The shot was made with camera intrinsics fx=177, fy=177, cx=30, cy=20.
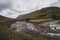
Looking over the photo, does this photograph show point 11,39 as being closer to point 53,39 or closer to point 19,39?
point 19,39

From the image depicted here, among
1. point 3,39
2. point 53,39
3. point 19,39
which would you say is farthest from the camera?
point 53,39

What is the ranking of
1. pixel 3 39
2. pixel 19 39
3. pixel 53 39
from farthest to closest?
pixel 53 39
pixel 19 39
pixel 3 39


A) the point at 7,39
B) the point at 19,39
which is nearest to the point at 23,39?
the point at 19,39

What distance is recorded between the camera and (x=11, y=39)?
21.8 meters

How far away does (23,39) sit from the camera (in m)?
22.8

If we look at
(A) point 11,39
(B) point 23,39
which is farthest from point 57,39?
(A) point 11,39

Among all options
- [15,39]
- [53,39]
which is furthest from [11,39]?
[53,39]

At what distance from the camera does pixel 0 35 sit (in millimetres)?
22062

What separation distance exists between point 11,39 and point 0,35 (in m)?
1.49

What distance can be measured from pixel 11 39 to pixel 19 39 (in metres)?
1.24

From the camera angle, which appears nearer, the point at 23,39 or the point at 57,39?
the point at 23,39

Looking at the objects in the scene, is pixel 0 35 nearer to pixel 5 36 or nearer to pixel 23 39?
pixel 5 36

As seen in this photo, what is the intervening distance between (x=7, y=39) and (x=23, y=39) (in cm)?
233

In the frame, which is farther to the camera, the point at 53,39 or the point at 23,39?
the point at 53,39
